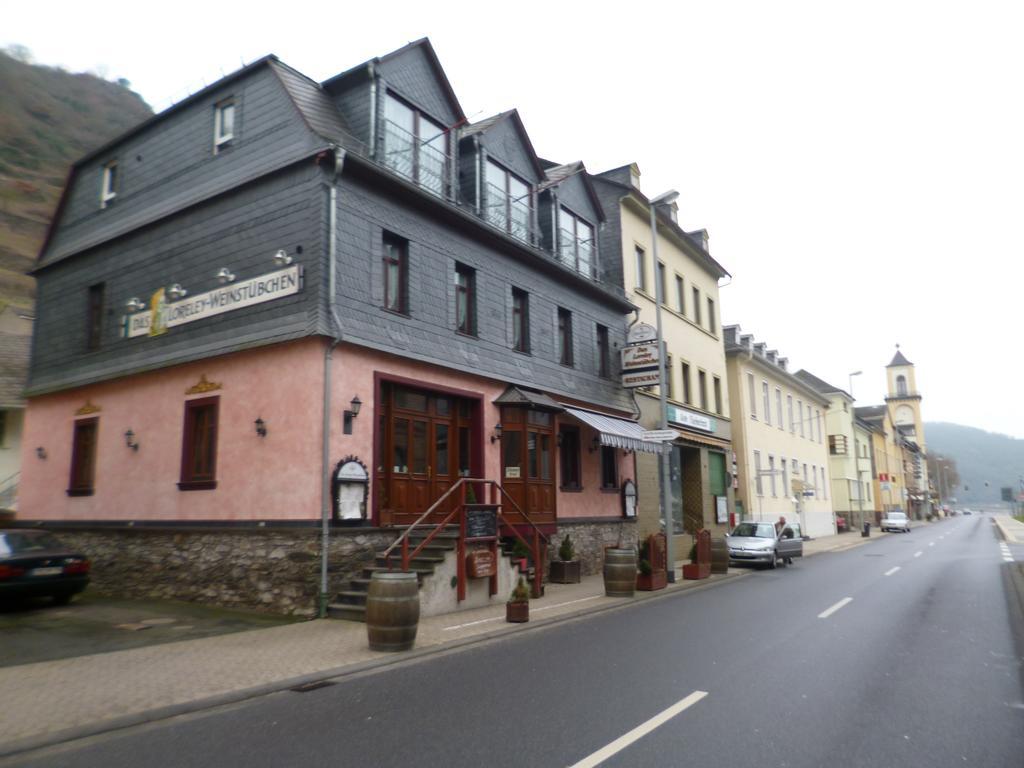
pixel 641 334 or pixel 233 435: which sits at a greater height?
Result: pixel 641 334

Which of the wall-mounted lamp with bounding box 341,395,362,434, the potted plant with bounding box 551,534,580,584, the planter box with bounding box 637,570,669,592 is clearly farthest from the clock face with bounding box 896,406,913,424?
the wall-mounted lamp with bounding box 341,395,362,434

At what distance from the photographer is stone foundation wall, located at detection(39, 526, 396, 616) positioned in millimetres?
12125

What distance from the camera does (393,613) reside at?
30.2 feet

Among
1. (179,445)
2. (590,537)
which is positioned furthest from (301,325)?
(590,537)

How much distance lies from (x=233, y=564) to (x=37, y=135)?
86768mm

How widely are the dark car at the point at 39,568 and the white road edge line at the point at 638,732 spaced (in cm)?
1092

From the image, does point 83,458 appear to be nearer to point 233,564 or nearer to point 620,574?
point 233,564

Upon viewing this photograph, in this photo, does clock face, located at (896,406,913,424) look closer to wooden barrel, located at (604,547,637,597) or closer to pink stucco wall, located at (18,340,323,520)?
wooden barrel, located at (604,547,637,597)

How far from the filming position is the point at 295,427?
1267 centimetres

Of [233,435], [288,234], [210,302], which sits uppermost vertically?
[288,234]

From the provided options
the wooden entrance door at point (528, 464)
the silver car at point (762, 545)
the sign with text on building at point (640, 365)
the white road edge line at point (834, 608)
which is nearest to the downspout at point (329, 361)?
the wooden entrance door at point (528, 464)

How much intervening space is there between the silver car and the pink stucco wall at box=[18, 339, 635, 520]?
10191 mm

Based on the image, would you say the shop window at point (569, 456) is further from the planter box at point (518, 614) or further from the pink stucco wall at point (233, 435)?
the planter box at point (518, 614)

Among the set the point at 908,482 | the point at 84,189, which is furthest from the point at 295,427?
the point at 908,482
